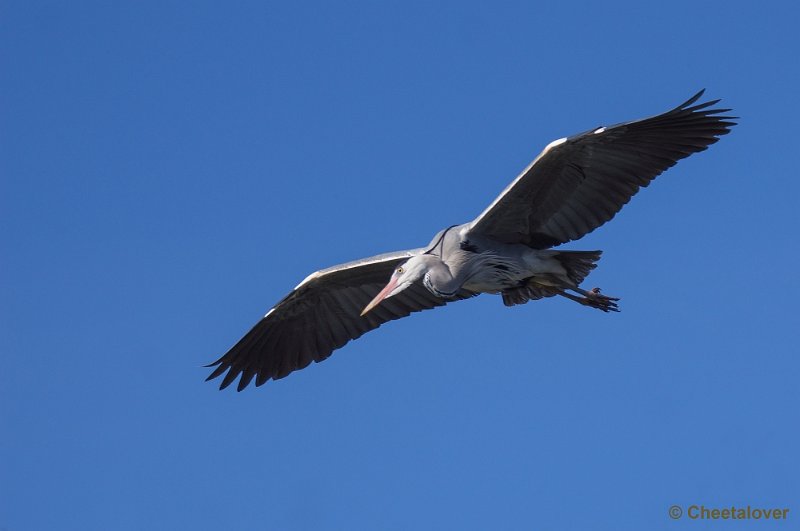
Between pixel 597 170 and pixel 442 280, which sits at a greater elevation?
pixel 597 170

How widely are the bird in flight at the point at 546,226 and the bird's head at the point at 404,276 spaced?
11 millimetres

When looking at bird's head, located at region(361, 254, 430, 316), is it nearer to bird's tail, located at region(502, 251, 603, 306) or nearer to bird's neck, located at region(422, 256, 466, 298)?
bird's neck, located at region(422, 256, 466, 298)

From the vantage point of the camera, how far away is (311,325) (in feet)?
46.3

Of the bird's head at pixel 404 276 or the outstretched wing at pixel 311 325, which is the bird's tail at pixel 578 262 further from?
the outstretched wing at pixel 311 325

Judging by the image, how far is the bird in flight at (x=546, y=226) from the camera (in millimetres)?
11781

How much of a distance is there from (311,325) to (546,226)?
3.38 m

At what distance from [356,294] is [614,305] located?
3.21 metres

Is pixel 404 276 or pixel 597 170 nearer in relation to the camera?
pixel 597 170

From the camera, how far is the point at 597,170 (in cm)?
1195

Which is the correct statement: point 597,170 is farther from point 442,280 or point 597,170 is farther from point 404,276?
point 404,276

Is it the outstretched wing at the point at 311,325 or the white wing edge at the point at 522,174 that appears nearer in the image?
the white wing edge at the point at 522,174

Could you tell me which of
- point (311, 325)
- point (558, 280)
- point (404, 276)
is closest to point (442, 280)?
point (404, 276)

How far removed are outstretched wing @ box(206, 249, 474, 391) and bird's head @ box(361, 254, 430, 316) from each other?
0.98 m

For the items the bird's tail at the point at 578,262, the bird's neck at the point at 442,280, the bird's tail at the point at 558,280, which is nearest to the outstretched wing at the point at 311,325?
the bird's tail at the point at 558,280
